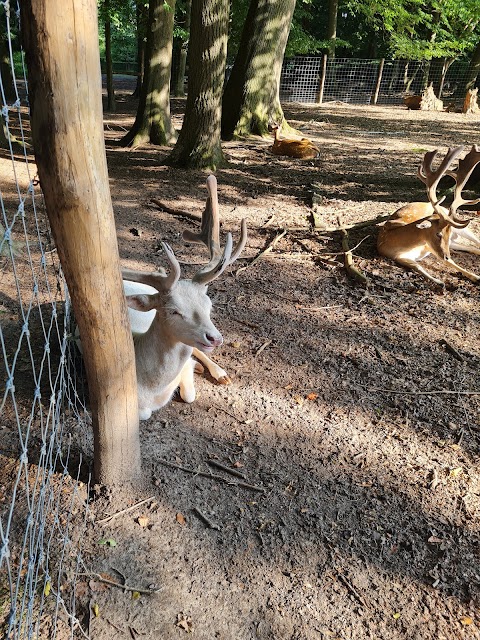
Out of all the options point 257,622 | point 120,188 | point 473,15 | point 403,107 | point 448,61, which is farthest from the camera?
point 448,61

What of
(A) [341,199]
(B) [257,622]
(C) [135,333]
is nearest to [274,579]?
(B) [257,622]

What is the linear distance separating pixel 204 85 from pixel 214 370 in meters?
5.69

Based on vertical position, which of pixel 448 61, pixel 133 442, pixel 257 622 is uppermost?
pixel 448 61

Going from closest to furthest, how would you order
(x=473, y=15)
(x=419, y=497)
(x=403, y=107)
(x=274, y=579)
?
(x=274, y=579) < (x=419, y=497) < (x=473, y=15) < (x=403, y=107)

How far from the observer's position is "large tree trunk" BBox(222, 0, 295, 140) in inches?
409

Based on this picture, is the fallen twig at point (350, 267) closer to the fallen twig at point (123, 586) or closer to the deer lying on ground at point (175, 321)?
the deer lying on ground at point (175, 321)

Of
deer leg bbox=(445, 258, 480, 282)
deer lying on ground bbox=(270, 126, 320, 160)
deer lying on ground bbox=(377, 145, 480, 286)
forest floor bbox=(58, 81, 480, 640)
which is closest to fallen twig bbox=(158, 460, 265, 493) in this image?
forest floor bbox=(58, 81, 480, 640)

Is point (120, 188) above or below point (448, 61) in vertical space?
below

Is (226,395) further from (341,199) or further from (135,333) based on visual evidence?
(341,199)

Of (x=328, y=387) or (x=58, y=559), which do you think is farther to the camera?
(x=328, y=387)

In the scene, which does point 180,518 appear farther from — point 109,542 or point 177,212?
point 177,212

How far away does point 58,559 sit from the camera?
2.19 metres

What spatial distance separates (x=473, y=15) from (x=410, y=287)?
17.7 m

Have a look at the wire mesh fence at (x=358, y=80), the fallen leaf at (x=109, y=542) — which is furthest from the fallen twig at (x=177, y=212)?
the wire mesh fence at (x=358, y=80)
